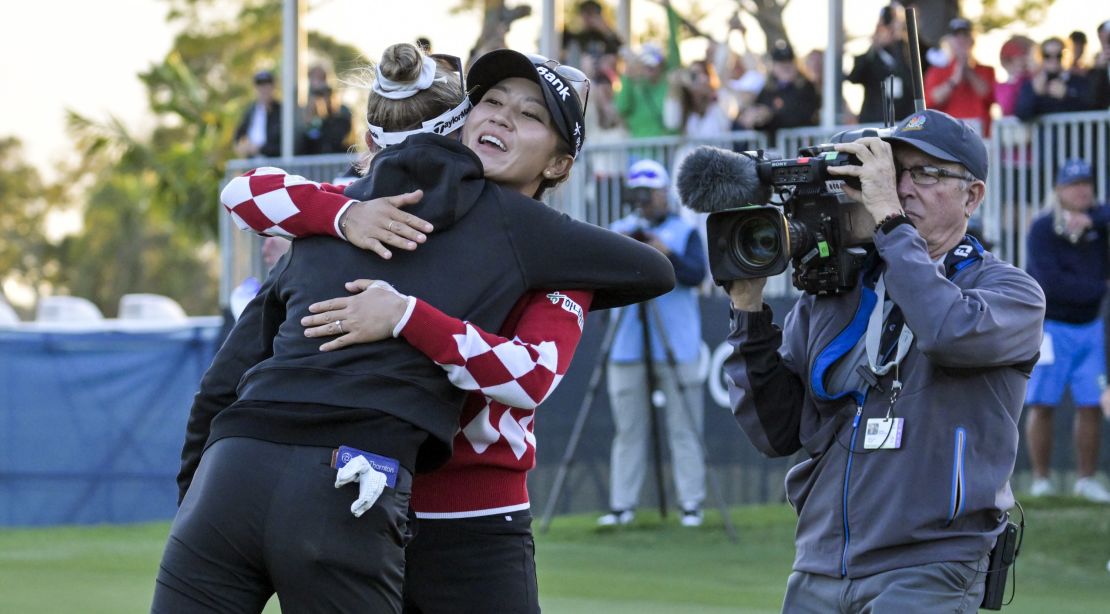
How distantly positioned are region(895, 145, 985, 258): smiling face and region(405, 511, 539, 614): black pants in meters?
1.33

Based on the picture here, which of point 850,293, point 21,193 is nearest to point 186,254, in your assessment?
point 21,193

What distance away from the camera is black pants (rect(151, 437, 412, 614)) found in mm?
3115

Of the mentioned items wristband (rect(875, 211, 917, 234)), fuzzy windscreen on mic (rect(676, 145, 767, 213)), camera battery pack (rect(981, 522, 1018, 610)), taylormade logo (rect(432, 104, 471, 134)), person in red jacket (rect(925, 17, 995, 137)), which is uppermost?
person in red jacket (rect(925, 17, 995, 137))

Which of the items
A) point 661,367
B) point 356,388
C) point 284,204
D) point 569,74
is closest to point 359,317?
point 356,388

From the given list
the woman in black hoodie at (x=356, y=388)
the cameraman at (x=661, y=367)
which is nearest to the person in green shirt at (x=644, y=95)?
the cameraman at (x=661, y=367)

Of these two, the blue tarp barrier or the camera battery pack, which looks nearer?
the camera battery pack

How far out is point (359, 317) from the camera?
10.7 ft

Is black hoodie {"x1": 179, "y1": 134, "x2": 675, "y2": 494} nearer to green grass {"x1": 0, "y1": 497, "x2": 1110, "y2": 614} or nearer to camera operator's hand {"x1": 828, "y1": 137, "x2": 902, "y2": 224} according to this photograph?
camera operator's hand {"x1": 828, "y1": 137, "x2": 902, "y2": 224}

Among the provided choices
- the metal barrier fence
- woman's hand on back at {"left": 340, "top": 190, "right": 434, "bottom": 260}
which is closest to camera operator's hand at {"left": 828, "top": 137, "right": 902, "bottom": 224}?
woman's hand on back at {"left": 340, "top": 190, "right": 434, "bottom": 260}

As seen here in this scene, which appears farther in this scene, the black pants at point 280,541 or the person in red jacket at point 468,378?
the person in red jacket at point 468,378

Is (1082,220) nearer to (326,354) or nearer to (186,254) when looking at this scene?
(326,354)

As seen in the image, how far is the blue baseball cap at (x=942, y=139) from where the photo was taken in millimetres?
3941

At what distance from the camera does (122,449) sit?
14383mm

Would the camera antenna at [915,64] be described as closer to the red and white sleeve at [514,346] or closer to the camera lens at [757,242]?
the camera lens at [757,242]
